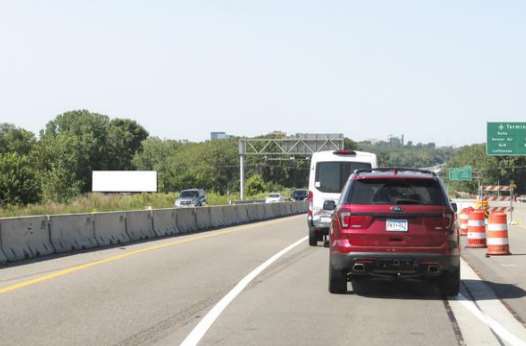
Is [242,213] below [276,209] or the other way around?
the other way around

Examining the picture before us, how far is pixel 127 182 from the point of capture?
105 meters

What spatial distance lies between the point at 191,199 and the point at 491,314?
178 ft


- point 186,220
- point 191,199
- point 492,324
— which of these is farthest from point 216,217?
point 191,199

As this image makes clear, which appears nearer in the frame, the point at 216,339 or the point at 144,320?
the point at 216,339

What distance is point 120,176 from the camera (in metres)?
106

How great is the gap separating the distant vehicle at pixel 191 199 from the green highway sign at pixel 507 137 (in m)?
22.2

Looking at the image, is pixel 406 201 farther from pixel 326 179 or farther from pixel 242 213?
pixel 242 213

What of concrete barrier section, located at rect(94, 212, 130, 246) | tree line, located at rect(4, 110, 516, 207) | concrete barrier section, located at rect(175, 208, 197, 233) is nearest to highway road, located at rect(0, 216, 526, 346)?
concrete barrier section, located at rect(94, 212, 130, 246)

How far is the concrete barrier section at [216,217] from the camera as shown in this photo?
3641cm

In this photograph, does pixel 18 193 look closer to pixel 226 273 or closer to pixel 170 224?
pixel 170 224

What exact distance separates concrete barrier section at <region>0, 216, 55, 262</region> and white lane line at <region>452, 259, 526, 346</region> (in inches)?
361

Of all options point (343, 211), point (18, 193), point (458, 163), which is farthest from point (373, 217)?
point (458, 163)

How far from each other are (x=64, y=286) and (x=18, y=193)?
60.0m

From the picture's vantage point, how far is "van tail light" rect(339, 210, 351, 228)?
1242 cm
